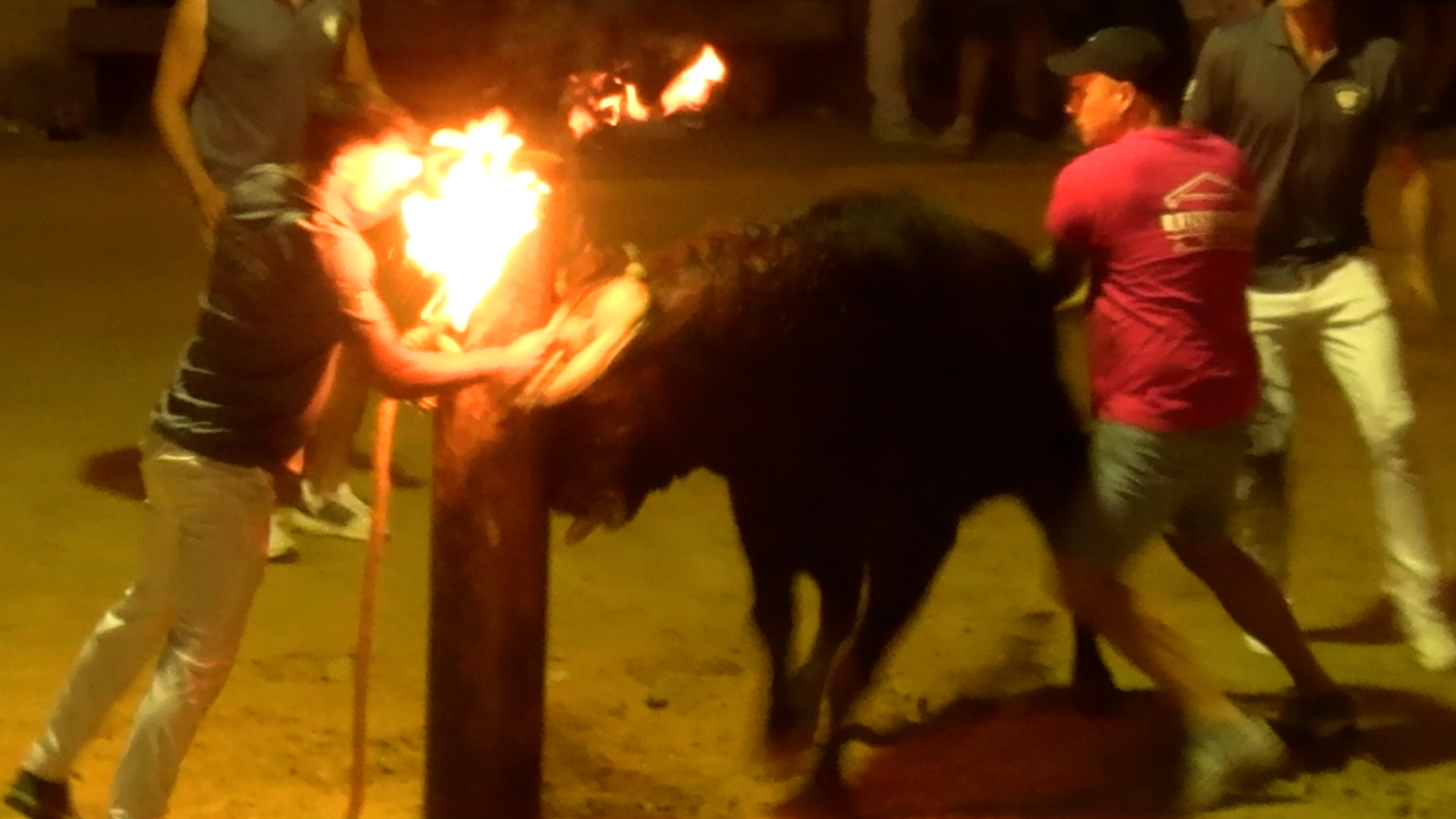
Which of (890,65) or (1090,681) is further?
(890,65)

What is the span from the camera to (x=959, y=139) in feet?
41.4

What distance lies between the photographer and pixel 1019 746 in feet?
15.4

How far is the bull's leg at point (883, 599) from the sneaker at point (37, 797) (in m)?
1.66

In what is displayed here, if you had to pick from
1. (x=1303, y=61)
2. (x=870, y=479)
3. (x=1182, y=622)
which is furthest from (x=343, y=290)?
(x=1182, y=622)

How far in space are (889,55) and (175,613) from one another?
33.0ft

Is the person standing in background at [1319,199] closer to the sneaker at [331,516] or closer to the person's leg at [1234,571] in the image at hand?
the person's leg at [1234,571]

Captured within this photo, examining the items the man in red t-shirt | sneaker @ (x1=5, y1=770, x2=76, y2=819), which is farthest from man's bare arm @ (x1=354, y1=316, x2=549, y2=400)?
the man in red t-shirt

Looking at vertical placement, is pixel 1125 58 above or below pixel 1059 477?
above

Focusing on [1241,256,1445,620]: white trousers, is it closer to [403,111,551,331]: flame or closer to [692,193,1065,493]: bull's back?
[692,193,1065,493]: bull's back

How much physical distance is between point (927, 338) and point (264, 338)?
1448mm

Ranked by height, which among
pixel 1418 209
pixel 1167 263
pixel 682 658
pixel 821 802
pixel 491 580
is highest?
pixel 1167 263

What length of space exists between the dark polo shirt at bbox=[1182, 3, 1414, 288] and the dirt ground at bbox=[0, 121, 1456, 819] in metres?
1.22

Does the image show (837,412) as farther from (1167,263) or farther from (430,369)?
(430,369)

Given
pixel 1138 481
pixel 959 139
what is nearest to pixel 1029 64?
pixel 959 139
